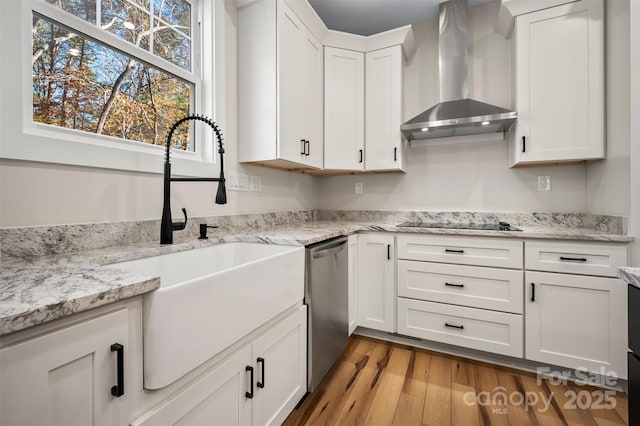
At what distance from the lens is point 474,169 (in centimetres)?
243

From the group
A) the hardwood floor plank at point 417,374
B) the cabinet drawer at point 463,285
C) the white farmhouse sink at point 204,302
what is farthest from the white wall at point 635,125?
the white farmhouse sink at point 204,302

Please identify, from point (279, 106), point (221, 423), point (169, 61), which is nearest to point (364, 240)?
point (279, 106)

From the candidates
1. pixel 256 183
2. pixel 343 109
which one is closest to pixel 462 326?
pixel 256 183

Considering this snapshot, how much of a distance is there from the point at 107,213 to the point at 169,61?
98cm

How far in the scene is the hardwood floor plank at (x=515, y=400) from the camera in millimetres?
1402

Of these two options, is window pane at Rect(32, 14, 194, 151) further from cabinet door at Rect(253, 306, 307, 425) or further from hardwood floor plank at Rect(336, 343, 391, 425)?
hardwood floor plank at Rect(336, 343, 391, 425)

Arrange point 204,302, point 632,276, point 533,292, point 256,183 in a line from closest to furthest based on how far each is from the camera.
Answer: point 632,276
point 204,302
point 533,292
point 256,183

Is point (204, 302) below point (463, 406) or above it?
above

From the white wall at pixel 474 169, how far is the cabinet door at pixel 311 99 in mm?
790

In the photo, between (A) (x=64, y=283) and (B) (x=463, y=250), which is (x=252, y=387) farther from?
(B) (x=463, y=250)

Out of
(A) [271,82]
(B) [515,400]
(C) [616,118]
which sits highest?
(A) [271,82]

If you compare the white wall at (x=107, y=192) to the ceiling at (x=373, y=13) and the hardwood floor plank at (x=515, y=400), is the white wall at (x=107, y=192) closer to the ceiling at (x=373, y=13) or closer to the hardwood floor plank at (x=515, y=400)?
the ceiling at (x=373, y=13)

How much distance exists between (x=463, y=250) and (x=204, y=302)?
5.76ft

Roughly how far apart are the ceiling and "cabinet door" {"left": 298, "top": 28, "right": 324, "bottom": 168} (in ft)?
1.26
